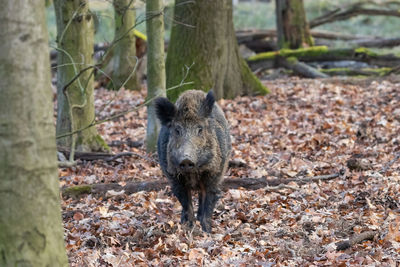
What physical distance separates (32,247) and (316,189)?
211 inches

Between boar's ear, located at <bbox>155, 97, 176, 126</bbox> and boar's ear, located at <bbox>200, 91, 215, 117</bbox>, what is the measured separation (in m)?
0.37

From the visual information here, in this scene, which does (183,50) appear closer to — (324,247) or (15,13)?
(324,247)

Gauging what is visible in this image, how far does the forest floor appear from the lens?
571 cm

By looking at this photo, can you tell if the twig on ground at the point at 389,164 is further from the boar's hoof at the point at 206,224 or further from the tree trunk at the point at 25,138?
the tree trunk at the point at 25,138

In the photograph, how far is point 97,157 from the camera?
34.9 feet

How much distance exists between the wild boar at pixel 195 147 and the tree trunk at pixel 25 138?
299cm

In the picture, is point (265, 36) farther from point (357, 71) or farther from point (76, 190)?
point (76, 190)

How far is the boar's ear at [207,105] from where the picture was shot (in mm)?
7164

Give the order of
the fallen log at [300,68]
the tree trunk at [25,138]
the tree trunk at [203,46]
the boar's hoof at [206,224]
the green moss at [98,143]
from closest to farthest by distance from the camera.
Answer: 1. the tree trunk at [25,138]
2. the boar's hoof at [206,224]
3. the green moss at [98,143]
4. the tree trunk at [203,46]
5. the fallen log at [300,68]

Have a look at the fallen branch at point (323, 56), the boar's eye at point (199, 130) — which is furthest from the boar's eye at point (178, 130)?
the fallen branch at point (323, 56)

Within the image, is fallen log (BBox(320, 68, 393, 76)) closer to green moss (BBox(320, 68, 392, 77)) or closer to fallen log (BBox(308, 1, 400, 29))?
green moss (BBox(320, 68, 392, 77))

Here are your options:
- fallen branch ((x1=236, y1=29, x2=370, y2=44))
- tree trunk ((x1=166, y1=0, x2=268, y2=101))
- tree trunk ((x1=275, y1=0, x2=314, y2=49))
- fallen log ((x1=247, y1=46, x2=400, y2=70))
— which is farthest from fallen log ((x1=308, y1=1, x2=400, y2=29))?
tree trunk ((x1=166, y1=0, x2=268, y2=101))

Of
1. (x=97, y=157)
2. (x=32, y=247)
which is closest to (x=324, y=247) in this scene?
(x=32, y=247)

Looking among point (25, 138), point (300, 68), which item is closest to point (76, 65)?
point (25, 138)
